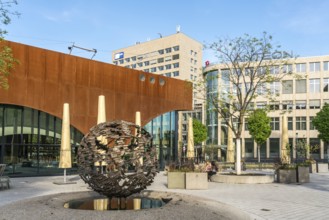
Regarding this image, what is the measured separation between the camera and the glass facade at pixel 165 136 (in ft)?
104

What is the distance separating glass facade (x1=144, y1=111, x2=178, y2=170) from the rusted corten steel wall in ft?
2.94

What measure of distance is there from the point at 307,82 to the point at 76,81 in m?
51.7

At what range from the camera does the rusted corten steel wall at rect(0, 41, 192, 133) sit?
75.9ft

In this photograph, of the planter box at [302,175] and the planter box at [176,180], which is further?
the planter box at [302,175]

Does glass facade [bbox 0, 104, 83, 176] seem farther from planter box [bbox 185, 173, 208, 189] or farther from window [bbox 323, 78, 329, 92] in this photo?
window [bbox 323, 78, 329, 92]

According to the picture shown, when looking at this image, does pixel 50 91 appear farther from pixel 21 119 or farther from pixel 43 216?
pixel 43 216

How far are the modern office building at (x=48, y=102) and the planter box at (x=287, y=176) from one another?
12.6 meters

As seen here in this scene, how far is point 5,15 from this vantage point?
1394 centimetres

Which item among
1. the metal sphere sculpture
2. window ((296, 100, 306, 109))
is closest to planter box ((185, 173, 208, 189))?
the metal sphere sculpture

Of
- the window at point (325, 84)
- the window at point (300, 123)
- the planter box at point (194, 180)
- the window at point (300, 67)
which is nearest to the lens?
the planter box at point (194, 180)

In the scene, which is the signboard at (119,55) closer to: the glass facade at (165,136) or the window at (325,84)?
the window at (325,84)

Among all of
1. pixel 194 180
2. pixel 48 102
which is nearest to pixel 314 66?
pixel 48 102

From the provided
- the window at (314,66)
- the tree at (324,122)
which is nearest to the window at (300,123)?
the window at (314,66)

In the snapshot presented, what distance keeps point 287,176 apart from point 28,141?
16003 millimetres
